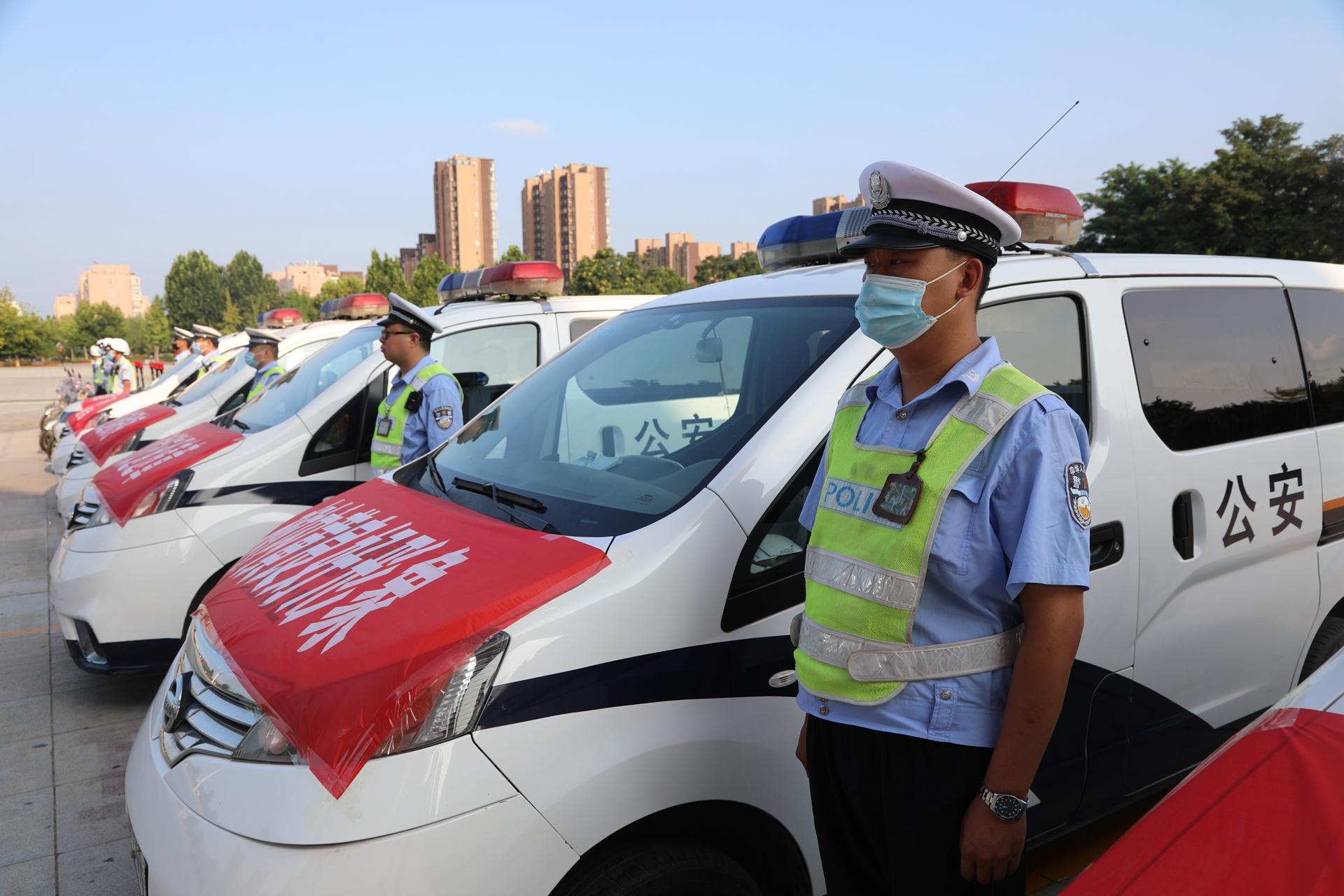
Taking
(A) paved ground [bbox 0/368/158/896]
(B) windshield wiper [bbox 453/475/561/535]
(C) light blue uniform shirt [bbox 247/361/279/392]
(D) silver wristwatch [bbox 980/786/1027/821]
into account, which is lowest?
(A) paved ground [bbox 0/368/158/896]

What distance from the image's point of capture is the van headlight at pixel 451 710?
5.31 feet

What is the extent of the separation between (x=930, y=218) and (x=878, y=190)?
150mm

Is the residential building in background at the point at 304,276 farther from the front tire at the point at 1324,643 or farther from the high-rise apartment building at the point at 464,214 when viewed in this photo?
the front tire at the point at 1324,643

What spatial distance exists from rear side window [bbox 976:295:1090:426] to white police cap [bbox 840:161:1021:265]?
2.22 ft

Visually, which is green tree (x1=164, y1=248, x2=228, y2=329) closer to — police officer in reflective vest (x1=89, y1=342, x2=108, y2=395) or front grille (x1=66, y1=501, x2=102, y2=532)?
police officer in reflective vest (x1=89, y1=342, x2=108, y2=395)

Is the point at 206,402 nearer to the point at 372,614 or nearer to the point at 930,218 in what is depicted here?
the point at 372,614

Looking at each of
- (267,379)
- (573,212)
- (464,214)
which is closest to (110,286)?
(464,214)

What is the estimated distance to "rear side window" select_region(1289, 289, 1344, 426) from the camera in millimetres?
2947

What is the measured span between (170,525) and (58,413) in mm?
12301

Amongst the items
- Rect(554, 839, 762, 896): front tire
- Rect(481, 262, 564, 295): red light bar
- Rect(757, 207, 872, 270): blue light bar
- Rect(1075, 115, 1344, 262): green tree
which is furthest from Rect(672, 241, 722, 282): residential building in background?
Rect(554, 839, 762, 896): front tire

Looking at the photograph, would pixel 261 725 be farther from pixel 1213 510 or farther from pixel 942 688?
pixel 1213 510

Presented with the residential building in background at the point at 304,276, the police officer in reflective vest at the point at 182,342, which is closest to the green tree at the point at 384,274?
the police officer in reflective vest at the point at 182,342

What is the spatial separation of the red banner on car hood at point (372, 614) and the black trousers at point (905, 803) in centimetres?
61

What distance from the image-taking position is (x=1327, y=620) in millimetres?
2990
